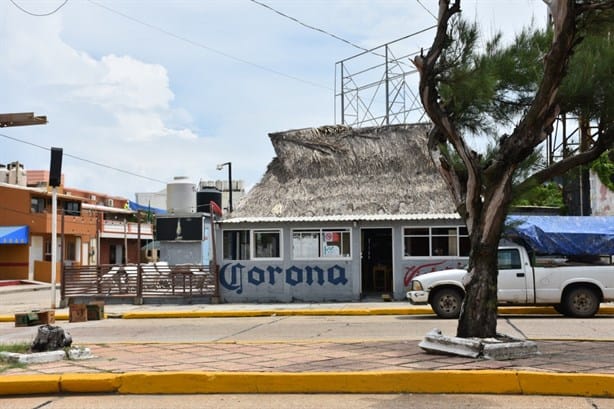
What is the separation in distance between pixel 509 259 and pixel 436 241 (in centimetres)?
541

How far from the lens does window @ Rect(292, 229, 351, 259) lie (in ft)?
71.5

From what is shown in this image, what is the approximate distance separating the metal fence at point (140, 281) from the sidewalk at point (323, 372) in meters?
11.8

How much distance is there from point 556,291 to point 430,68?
28.4 ft

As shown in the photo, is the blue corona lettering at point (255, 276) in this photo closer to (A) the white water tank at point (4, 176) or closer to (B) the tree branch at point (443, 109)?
(B) the tree branch at point (443, 109)

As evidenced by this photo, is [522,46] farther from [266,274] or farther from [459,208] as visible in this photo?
[266,274]

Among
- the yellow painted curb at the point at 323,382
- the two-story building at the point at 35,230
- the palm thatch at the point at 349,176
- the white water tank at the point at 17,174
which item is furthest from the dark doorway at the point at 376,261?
the white water tank at the point at 17,174

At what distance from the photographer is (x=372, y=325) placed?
1491 cm

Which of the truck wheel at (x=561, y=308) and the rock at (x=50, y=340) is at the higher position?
the rock at (x=50, y=340)

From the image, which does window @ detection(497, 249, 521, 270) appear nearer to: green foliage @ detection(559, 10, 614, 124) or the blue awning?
green foliage @ detection(559, 10, 614, 124)

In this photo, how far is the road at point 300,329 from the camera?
41.8 ft

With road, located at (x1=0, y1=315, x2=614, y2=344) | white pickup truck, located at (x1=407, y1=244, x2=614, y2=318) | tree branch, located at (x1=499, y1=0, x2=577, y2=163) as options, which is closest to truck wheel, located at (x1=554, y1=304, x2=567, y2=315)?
white pickup truck, located at (x1=407, y1=244, x2=614, y2=318)

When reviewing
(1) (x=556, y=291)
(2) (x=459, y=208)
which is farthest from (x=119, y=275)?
(2) (x=459, y=208)

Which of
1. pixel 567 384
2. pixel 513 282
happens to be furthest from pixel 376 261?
pixel 567 384

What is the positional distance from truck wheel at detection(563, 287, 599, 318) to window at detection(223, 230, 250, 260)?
10.5 metres
